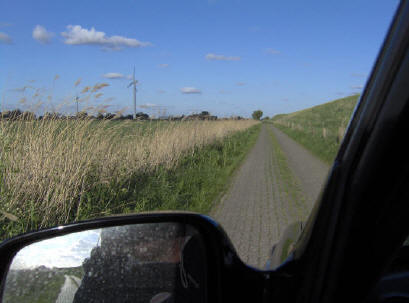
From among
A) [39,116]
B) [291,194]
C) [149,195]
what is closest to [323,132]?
[291,194]

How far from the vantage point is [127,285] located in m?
1.15

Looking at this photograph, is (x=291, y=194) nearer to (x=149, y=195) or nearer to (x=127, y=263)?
(x=149, y=195)

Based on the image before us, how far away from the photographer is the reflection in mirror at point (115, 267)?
3.72 ft

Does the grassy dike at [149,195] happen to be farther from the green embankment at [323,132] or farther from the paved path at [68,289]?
the paved path at [68,289]

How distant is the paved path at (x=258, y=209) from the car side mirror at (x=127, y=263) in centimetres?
299

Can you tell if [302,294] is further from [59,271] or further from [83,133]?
[83,133]

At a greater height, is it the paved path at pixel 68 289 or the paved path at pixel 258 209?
the paved path at pixel 68 289

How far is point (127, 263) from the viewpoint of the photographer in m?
1.16

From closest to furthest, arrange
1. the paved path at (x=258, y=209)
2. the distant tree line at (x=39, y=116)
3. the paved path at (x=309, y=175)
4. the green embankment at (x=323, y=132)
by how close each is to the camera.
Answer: the paved path at (x=258, y=209)
the distant tree line at (x=39, y=116)
the paved path at (x=309, y=175)
the green embankment at (x=323, y=132)

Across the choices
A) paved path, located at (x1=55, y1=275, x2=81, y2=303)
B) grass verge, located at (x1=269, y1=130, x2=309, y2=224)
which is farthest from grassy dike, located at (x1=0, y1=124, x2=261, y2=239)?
paved path, located at (x1=55, y1=275, x2=81, y2=303)

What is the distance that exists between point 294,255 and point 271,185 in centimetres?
791

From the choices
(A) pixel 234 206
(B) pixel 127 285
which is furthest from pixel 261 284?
(A) pixel 234 206

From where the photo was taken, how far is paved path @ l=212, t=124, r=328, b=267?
473cm

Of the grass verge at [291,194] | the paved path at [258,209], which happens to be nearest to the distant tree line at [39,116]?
the paved path at [258,209]
